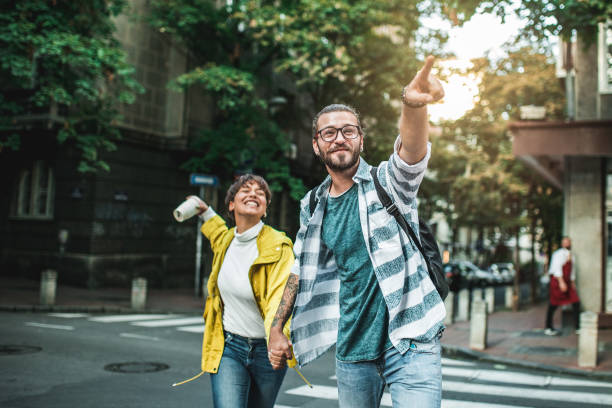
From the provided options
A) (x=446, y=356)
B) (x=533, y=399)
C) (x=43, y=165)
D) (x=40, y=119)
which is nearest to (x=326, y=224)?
(x=533, y=399)

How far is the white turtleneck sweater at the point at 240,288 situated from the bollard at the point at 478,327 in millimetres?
7653

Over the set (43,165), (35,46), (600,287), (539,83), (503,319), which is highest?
(539,83)

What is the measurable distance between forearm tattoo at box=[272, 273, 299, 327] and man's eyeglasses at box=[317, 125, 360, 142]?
0.75 meters

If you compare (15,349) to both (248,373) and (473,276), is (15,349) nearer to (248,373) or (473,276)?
(248,373)

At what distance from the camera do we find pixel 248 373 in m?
3.51

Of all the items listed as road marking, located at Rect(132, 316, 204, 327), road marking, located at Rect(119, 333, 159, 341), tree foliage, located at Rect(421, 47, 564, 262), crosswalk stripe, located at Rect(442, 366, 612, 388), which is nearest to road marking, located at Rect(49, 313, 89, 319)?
road marking, located at Rect(132, 316, 204, 327)

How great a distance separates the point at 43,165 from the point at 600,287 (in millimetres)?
16041

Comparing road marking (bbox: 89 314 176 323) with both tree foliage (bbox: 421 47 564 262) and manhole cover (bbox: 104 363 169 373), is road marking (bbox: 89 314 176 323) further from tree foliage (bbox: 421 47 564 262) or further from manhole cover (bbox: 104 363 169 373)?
tree foliage (bbox: 421 47 564 262)

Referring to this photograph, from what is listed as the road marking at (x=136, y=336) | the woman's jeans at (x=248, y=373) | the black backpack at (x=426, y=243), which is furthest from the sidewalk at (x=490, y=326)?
the black backpack at (x=426, y=243)

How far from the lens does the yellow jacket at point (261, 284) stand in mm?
3518

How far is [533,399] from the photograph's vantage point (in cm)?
659

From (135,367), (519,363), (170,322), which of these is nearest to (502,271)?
(170,322)

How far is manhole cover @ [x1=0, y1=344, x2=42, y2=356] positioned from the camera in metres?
7.94

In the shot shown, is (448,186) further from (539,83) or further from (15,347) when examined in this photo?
(15,347)
